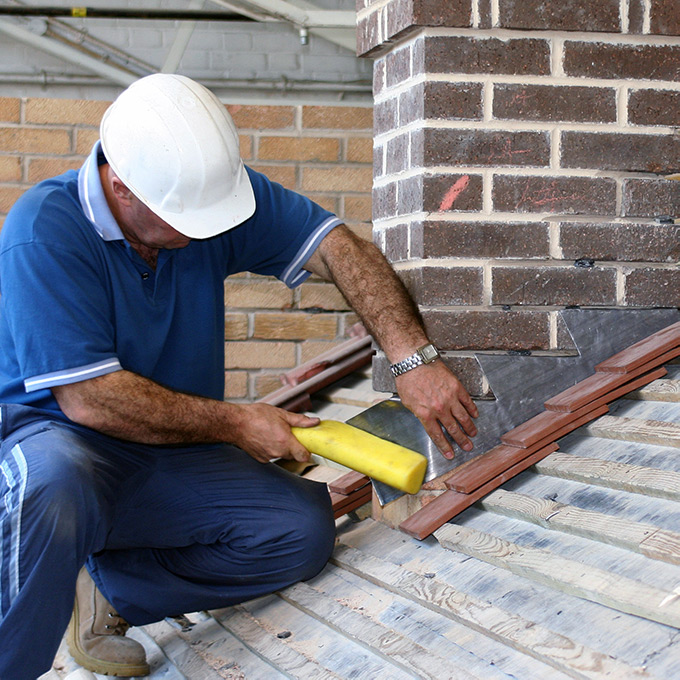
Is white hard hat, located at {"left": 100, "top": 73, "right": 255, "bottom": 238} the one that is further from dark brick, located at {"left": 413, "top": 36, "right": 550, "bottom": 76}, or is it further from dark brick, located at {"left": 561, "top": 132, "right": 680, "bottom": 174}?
dark brick, located at {"left": 561, "top": 132, "right": 680, "bottom": 174}

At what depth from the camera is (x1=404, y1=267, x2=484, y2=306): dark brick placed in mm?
2176

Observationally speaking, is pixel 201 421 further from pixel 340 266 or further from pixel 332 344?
pixel 332 344

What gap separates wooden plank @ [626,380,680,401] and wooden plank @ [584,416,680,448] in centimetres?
10

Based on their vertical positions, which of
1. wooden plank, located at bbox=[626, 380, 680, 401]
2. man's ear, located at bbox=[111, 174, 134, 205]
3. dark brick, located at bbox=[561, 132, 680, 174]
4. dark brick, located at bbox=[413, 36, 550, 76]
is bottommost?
wooden plank, located at bbox=[626, 380, 680, 401]

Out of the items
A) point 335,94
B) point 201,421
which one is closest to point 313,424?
point 201,421

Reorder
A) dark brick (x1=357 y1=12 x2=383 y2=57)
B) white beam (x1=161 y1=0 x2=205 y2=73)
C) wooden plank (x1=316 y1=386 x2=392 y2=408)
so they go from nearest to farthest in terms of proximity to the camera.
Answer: dark brick (x1=357 y1=12 x2=383 y2=57) → wooden plank (x1=316 y1=386 x2=392 y2=408) → white beam (x1=161 y1=0 x2=205 y2=73)

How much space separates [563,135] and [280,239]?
913mm

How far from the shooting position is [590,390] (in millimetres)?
2127

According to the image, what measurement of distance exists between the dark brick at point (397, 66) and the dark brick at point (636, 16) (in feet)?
1.95

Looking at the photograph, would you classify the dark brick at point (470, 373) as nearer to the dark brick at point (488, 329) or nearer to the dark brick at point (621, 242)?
the dark brick at point (488, 329)

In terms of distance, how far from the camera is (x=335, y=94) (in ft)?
18.5

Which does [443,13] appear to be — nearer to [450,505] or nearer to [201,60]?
[450,505]

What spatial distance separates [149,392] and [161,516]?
444mm

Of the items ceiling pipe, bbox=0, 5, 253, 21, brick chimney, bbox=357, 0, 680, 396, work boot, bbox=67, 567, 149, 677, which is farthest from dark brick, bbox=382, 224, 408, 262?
ceiling pipe, bbox=0, 5, 253, 21
